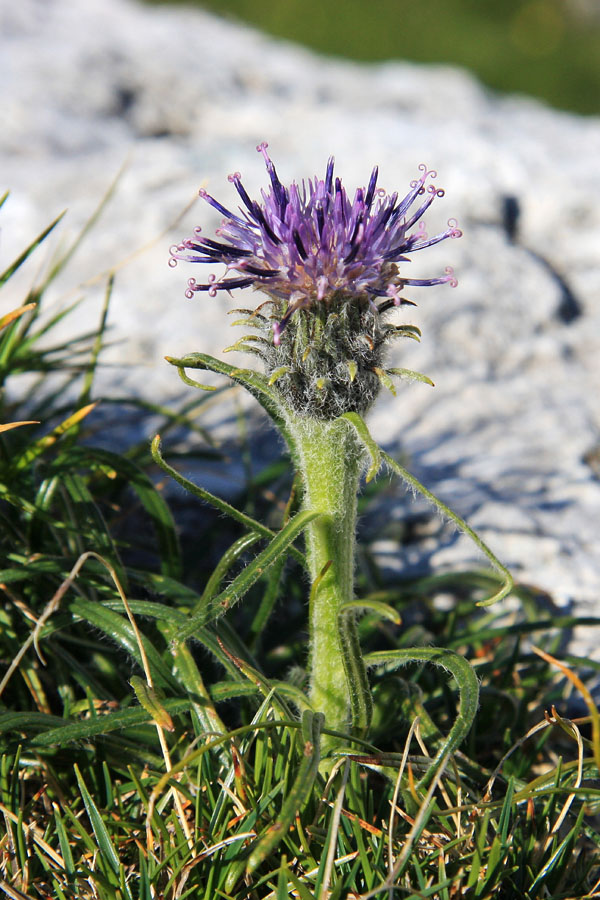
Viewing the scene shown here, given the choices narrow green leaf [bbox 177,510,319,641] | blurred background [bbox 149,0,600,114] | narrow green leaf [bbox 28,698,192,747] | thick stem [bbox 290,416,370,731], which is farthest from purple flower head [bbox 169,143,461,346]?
blurred background [bbox 149,0,600,114]

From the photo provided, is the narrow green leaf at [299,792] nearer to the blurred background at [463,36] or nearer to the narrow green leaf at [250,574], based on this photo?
the narrow green leaf at [250,574]

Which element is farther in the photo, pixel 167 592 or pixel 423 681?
pixel 423 681

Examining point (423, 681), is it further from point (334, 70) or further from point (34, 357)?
point (334, 70)

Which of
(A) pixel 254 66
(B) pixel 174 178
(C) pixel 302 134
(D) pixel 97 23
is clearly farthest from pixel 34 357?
(D) pixel 97 23

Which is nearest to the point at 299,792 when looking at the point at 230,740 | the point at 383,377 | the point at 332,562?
the point at 230,740

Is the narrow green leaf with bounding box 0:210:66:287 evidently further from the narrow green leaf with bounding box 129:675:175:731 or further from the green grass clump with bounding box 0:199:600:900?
the narrow green leaf with bounding box 129:675:175:731
